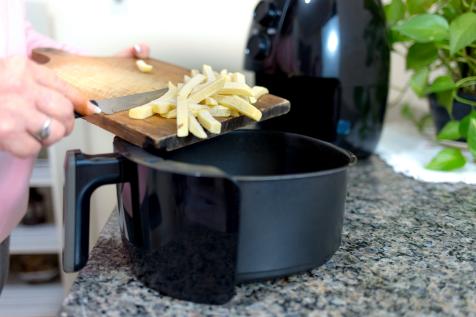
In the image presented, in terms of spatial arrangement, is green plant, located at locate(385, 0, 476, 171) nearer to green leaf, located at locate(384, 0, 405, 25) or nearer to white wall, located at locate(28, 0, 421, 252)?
green leaf, located at locate(384, 0, 405, 25)

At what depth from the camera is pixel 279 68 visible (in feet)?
2.51

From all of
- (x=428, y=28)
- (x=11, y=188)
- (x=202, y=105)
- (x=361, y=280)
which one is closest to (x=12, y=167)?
(x=11, y=188)

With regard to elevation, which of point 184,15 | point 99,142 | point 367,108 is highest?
point 184,15

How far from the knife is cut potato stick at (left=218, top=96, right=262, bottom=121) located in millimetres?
87

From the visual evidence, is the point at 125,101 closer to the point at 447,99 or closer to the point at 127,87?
the point at 127,87

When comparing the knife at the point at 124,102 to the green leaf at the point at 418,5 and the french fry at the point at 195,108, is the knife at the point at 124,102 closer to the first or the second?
the french fry at the point at 195,108

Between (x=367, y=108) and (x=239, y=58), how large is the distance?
34cm

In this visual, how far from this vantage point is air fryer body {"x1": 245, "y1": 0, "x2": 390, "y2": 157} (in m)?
0.75

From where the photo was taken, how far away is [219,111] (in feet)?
1.71

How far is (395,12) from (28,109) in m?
0.63

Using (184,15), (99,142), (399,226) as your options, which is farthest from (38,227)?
(399,226)

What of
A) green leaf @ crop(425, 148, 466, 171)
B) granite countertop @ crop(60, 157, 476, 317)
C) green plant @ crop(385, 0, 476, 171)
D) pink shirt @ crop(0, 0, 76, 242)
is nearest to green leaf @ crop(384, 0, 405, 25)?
green plant @ crop(385, 0, 476, 171)

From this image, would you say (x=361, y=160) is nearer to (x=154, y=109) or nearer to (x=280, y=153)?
(x=280, y=153)

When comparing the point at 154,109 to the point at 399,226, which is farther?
the point at 399,226
